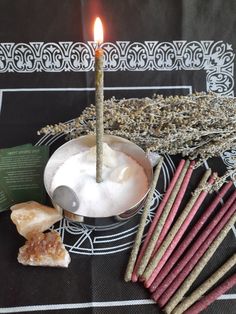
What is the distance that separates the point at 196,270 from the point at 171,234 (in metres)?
0.07

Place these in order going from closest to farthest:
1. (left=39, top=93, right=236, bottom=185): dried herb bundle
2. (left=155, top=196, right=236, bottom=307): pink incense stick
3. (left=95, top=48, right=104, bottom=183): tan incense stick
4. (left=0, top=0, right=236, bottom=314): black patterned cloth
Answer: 1. (left=95, top=48, right=104, bottom=183): tan incense stick
2. (left=155, top=196, right=236, bottom=307): pink incense stick
3. (left=39, top=93, right=236, bottom=185): dried herb bundle
4. (left=0, top=0, right=236, bottom=314): black patterned cloth

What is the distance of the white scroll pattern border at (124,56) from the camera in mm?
1038

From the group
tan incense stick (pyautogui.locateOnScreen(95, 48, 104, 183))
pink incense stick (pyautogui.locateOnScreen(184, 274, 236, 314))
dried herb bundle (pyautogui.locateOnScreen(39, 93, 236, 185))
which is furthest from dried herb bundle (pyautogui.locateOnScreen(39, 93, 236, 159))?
pink incense stick (pyautogui.locateOnScreen(184, 274, 236, 314))

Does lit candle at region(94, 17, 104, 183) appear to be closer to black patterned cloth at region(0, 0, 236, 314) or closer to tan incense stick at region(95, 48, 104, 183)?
tan incense stick at region(95, 48, 104, 183)

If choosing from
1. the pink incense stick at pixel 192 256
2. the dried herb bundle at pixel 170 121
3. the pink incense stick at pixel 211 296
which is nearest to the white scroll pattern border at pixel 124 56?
the dried herb bundle at pixel 170 121

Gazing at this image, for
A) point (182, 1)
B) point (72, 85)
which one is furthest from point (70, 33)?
point (182, 1)

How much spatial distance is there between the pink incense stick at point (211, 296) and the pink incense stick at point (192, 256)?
0.12 ft

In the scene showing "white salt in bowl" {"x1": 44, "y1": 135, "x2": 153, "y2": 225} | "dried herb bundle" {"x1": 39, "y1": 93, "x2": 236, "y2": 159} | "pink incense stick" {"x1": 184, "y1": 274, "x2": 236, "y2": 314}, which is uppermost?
Answer: "dried herb bundle" {"x1": 39, "y1": 93, "x2": 236, "y2": 159}

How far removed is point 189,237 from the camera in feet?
2.26

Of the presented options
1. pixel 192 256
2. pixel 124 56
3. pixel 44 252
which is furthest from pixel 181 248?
pixel 124 56

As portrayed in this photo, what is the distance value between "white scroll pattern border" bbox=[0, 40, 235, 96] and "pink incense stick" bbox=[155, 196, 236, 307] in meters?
0.45

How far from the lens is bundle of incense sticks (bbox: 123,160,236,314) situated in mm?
624

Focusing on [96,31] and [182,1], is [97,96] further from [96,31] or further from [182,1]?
[182,1]

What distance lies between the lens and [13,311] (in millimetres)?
620
